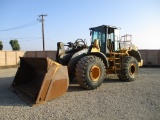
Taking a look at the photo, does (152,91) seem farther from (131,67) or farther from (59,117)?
(59,117)

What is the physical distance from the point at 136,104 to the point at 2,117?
3.37m

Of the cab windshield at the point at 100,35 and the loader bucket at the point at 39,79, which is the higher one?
the cab windshield at the point at 100,35

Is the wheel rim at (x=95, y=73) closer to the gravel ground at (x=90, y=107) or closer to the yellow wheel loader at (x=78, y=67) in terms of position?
the yellow wheel loader at (x=78, y=67)

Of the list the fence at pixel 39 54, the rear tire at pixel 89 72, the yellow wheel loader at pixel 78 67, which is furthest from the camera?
the fence at pixel 39 54

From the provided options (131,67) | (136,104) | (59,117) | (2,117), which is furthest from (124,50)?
(2,117)

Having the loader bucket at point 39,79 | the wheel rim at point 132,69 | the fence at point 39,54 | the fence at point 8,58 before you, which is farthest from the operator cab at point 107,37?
the fence at point 8,58

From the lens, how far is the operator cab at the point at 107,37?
29.8 feet

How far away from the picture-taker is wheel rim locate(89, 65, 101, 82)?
289 inches

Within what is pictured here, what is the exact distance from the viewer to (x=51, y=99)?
591 centimetres

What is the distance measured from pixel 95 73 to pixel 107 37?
7.67 feet

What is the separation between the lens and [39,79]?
7.21 metres

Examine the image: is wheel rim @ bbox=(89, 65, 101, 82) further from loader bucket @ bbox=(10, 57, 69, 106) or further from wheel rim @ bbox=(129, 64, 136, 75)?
wheel rim @ bbox=(129, 64, 136, 75)

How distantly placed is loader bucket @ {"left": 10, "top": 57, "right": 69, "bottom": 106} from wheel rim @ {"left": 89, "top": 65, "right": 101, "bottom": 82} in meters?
1.30

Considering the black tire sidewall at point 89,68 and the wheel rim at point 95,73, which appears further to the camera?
the wheel rim at point 95,73
